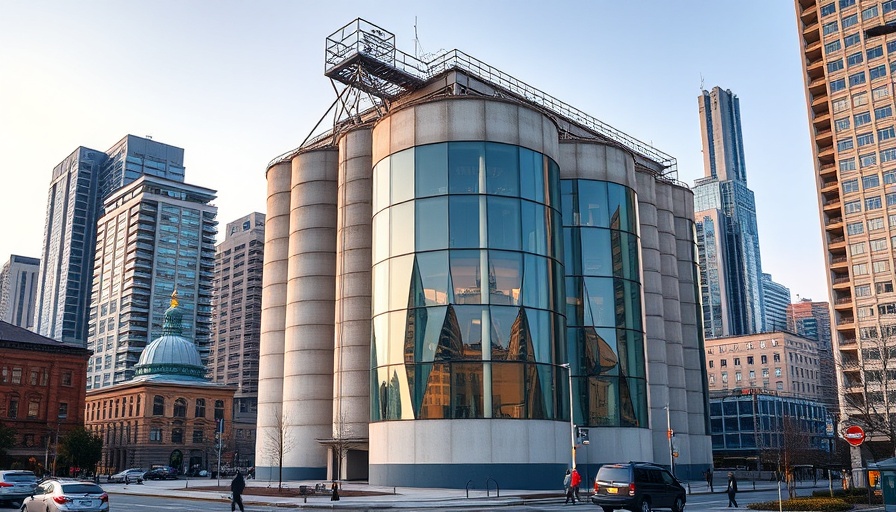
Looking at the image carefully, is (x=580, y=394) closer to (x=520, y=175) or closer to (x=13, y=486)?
(x=520, y=175)

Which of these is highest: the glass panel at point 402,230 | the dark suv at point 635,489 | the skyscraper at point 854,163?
the skyscraper at point 854,163

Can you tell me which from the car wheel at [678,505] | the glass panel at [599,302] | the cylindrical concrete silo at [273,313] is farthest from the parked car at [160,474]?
the car wheel at [678,505]

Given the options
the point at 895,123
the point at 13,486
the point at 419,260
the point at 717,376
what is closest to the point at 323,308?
the point at 419,260

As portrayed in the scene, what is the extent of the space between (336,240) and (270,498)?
28.4 meters

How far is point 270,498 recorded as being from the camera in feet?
147

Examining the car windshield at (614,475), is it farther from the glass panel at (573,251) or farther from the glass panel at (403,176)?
the glass panel at (573,251)

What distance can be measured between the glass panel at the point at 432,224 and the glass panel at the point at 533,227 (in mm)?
5258

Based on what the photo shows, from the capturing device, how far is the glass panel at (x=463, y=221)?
52438 millimetres

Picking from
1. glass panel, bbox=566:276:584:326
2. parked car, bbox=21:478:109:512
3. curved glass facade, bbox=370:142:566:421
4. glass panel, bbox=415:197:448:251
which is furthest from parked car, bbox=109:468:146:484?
parked car, bbox=21:478:109:512

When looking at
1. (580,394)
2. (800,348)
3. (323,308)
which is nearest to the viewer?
(580,394)

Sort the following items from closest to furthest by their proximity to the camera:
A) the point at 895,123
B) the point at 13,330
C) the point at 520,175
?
the point at 520,175, the point at 895,123, the point at 13,330

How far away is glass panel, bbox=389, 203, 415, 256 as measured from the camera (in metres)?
54.0

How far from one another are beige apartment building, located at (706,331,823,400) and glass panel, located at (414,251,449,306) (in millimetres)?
139182

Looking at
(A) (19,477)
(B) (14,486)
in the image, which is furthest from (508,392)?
(B) (14,486)
